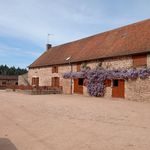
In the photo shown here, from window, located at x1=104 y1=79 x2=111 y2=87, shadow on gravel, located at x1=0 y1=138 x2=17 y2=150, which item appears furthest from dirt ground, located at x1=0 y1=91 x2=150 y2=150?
window, located at x1=104 y1=79 x2=111 y2=87

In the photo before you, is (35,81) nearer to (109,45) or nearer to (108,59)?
(109,45)

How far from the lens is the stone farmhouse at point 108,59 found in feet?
60.7

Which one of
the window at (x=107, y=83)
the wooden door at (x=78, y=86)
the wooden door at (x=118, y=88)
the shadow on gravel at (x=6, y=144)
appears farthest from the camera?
Result: the wooden door at (x=78, y=86)

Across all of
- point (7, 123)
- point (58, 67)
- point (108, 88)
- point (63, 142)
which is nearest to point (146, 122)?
point (63, 142)

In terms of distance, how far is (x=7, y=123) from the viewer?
8836mm

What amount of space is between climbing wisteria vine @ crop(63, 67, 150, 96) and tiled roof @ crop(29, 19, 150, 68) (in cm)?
128

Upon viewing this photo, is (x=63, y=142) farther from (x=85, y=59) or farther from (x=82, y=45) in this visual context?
(x=82, y=45)

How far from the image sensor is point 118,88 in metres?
20.1

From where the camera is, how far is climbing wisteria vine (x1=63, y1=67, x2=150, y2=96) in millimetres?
18191

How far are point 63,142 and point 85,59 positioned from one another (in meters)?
17.8

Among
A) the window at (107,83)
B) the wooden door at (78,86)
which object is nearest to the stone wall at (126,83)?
the window at (107,83)

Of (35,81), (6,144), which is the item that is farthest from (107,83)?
(6,144)

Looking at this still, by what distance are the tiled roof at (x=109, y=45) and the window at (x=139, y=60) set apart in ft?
1.27

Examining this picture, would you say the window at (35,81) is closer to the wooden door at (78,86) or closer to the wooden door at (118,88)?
the wooden door at (78,86)
